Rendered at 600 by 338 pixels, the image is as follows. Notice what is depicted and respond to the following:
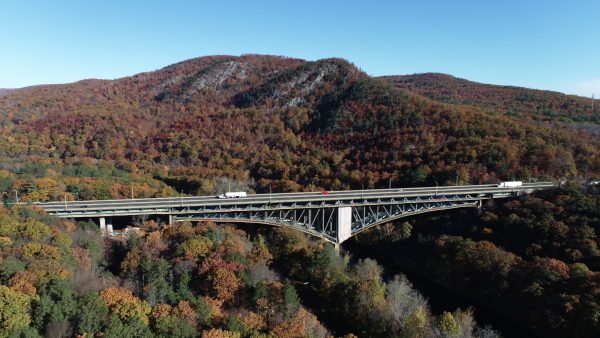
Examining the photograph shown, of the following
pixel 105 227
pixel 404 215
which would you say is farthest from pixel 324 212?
pixel 105 227

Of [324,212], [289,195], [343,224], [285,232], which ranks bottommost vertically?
[343,224]

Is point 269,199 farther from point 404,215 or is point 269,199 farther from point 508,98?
point 508,98

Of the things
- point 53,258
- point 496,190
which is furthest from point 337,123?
point 53,258

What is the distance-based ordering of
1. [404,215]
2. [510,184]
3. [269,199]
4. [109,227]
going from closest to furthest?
[109,227] < [269,199] < [404,215] < [510,184]

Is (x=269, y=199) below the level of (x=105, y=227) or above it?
above

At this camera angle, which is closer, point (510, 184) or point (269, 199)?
point (269, 199)

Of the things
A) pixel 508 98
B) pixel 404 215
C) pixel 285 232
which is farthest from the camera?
pixel 508 98

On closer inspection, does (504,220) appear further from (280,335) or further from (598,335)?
(280,335)

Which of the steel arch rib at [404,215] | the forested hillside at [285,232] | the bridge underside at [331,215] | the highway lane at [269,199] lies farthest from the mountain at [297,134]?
the bridge underside at [331,215]
